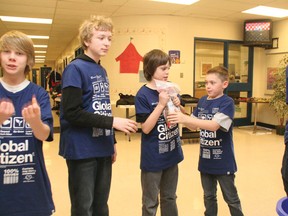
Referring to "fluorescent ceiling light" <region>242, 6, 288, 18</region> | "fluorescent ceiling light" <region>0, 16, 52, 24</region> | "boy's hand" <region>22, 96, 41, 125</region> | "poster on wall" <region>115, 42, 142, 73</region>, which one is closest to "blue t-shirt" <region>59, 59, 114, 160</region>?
"boy's hand" <region>22, 96, 41, 125</region>

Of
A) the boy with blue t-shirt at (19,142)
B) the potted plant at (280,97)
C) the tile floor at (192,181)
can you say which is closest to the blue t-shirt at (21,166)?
the boy with blue t-shirt at (19,142)

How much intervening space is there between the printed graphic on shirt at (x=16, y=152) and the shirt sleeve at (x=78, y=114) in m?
0.24

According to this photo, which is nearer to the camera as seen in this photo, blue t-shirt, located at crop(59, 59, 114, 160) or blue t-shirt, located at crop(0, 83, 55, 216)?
blue t-shirt, located at crop(0, 83, 55, 216)

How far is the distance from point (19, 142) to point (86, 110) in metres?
0.39

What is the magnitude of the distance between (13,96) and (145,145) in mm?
835

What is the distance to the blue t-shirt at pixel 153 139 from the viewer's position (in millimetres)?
1724

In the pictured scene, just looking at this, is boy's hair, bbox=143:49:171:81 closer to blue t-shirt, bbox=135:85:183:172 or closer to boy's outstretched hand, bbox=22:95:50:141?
blue t-shirt, bbox=135:85:183:172

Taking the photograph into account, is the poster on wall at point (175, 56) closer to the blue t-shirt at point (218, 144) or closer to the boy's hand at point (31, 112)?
the blue t-shirt at point (218, 144)

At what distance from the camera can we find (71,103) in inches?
55.7

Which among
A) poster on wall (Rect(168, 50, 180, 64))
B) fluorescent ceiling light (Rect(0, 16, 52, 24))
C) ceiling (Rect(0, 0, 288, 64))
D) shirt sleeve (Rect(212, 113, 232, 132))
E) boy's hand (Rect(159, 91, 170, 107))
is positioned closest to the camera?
boy's hand (Rect(159, 91, 170, 107))

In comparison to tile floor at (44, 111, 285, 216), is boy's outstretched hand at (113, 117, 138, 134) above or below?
above

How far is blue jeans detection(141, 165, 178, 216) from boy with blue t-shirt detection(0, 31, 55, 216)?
0.66 m

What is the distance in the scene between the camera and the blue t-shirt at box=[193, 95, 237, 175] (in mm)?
1901

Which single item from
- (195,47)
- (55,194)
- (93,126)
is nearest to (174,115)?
(93,126)
